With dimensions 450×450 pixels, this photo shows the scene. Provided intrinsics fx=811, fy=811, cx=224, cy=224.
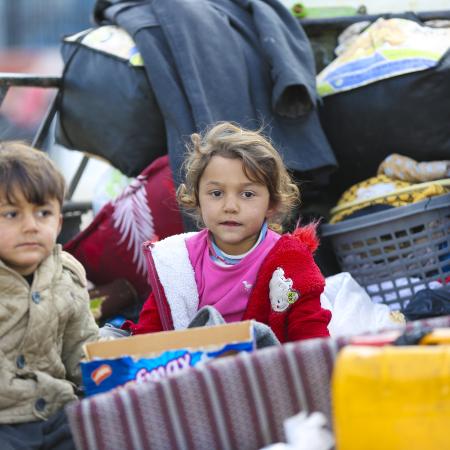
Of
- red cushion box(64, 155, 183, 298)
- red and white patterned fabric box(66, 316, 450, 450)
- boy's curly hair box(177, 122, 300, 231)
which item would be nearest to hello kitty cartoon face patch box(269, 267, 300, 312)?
boy's curly hair box(177, 122, 300, 231)

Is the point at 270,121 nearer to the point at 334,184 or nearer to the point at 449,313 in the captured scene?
the point at 334,184

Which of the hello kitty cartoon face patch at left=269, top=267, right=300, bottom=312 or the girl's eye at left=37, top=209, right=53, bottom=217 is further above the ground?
the girl's eye at left=37, top=209, right=53, bottom=217

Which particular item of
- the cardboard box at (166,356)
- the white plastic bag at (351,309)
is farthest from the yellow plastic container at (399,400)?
the white plastic bag at (351,309)

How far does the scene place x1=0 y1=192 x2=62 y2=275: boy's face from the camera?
1740 millimetres

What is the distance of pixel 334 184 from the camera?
3.34 meters

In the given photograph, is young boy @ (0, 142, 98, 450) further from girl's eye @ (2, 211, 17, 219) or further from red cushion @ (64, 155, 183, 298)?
red cushion @ (64, 155, 183, 298)

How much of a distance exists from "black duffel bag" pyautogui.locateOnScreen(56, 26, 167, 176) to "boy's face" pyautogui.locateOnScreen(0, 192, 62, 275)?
1.29 meters

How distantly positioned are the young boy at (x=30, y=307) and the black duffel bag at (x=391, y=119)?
5.25 ft

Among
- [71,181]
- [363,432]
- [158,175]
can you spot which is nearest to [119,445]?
[363,432]

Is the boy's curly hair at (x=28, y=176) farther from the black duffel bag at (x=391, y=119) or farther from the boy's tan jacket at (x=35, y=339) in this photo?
the black duffel bag at (x=391, y=119)

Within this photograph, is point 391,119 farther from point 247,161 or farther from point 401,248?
point 247,161

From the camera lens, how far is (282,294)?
6.68 feet

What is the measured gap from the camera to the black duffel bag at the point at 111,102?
3035 mm

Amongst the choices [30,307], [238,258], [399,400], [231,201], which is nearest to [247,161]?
[231,201]
